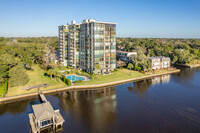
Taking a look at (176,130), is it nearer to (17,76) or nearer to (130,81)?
(130,81)

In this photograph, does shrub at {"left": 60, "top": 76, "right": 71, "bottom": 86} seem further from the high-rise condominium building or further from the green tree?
the high-rise condominium building

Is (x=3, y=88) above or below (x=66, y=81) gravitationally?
below

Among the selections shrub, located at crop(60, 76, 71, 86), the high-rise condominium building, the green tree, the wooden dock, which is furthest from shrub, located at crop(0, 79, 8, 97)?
the high-rise condominium building

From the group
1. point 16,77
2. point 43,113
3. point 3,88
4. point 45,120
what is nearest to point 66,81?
point 16,77

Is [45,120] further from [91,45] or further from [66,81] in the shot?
[91,45]

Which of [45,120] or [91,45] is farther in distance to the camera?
[91,45]

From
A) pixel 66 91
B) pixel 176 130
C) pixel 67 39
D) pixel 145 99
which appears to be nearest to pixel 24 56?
pixel 67 39

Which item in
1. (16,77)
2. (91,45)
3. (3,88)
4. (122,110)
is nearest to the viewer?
(122,110)

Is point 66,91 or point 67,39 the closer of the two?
point 66,91
